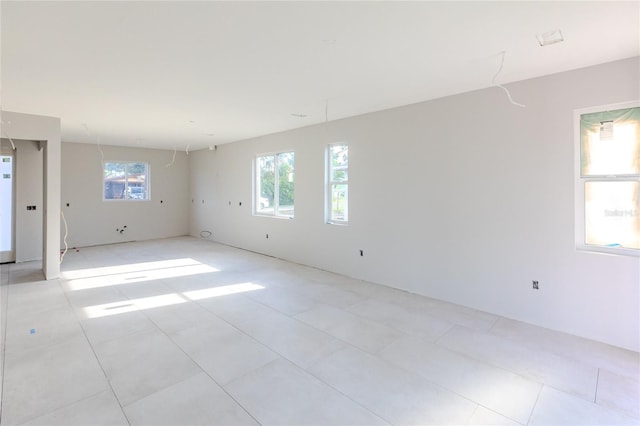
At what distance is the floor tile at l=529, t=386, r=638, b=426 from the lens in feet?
6.43

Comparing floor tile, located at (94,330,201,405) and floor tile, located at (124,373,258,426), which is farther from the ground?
floor tile, located at (94,330,201,405)

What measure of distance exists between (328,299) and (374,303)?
578 millimetres

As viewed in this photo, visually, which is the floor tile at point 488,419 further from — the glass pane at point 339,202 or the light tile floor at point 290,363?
the glass pane at point 339,202

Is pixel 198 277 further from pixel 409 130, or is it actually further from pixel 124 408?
pixel 409 130

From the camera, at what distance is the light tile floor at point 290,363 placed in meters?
2.04

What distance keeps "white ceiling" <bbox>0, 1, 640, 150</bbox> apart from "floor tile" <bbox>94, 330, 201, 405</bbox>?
251cm

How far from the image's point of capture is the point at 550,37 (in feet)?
8.01

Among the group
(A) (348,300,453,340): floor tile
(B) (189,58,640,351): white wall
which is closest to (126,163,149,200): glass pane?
(B) (189,58,640,351): white wall

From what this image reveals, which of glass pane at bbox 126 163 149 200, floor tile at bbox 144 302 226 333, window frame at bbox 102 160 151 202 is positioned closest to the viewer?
floor tile at bbox 144 302 226 333

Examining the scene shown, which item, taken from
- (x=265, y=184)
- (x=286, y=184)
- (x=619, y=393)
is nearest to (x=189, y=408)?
(x=619, y=393)

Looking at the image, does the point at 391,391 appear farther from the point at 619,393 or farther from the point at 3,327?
the point at 3,327

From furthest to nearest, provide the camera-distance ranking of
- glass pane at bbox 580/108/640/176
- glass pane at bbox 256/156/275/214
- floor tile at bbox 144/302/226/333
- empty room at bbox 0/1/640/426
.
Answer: glass pane at bbox 256/156/275/214 → floor tile at bbox 144/302/226/333 → glass pane at bbox 580/108/640/176 → empty room at bbox 0/1/640/426

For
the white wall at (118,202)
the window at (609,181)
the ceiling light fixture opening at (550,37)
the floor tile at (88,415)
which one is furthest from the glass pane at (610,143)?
the white wall at (118,202)

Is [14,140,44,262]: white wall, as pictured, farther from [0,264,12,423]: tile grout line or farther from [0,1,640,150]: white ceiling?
[0,1,640,150]: white ceiling
